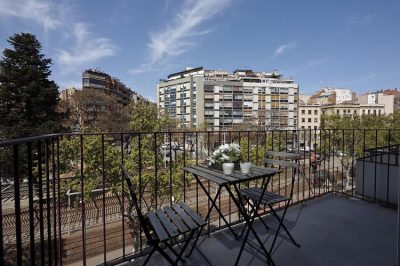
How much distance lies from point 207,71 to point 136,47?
4717 cm

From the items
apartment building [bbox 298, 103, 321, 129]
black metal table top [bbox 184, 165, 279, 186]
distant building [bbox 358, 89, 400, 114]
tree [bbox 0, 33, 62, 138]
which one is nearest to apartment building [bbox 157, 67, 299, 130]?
apartment building [bbox 298, 103, 321, 129]

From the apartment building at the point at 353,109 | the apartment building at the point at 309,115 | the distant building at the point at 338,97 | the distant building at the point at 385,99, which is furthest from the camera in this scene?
the distant building at the point at 338,97

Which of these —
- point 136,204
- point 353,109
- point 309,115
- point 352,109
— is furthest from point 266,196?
point 353,109

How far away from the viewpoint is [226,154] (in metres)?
2.51

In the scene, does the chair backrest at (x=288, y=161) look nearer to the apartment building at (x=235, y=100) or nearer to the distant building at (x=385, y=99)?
the apartment building at (x=235, y=100)

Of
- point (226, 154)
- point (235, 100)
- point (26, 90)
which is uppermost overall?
point (235, 100)

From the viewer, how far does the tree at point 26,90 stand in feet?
56.1

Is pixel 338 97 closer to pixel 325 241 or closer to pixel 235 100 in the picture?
pixel 235 100

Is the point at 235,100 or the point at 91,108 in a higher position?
the point at 235,100

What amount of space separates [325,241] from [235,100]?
5836 cm

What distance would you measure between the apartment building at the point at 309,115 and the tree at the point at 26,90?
2243 inches

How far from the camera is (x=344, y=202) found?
13.1 feet

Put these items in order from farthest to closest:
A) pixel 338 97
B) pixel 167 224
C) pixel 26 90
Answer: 1. pixel 338 97
2. pixel 26 90
3. pixel 167 224

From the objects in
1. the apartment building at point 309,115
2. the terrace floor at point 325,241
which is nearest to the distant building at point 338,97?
the apartment building at point 309,115
